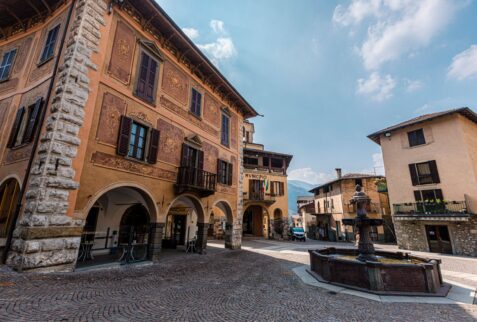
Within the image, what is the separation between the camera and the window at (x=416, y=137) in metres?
20.0

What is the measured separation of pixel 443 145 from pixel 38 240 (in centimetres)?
2666

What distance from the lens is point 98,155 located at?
809 cm

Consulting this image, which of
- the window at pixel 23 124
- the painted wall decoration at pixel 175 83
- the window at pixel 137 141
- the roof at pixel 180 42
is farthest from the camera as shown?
the painted wall decoration at pixel 175 83

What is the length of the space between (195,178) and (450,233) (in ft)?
68.5

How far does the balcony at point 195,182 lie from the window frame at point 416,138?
19518mm

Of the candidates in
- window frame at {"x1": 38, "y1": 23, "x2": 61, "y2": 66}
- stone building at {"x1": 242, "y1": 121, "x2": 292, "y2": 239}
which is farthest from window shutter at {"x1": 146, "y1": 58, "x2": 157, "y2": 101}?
stone building at {"x1": 242, "y1": 121, "x2": 292, "y2": 239}

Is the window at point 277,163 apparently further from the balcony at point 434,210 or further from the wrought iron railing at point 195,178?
the wrought iron railing at point 195,178

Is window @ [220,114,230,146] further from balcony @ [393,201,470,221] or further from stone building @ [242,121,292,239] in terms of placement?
balcony @ [393,201,470,221]

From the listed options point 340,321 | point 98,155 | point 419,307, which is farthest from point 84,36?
point 419,307

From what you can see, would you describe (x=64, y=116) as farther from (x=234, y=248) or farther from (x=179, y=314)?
(x=234, y=248)

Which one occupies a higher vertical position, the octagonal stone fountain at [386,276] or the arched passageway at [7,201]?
the arched passageway at [7,201]

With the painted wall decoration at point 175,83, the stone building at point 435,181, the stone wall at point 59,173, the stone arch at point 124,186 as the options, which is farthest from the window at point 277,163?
the stone wall at point 59,173

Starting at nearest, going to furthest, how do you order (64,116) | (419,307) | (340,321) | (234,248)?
1. (340,321)
2. (419,307)
3. (64,116)
4. (234,248)

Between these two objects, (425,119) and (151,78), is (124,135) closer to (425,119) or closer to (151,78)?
(151,78)
